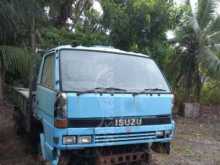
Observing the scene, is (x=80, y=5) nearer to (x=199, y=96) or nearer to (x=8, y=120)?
(x=199, y=96)

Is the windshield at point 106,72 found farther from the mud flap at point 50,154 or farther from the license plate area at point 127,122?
the mud flap at point 50,154

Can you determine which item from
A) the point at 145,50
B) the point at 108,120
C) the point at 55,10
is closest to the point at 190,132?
the point at 145,50

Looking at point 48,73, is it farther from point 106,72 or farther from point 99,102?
point 99,102

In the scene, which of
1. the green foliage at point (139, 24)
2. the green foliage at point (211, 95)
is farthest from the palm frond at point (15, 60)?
the green foliage at point (211, 95)

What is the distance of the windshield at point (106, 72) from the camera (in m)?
4.90

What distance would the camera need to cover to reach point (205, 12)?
44.7 feet

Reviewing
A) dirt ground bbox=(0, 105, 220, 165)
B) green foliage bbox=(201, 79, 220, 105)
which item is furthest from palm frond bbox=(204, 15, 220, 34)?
dirt ground bbox=(0, 105, 220, 165)

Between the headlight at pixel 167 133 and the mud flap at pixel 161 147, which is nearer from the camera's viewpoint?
the headlight at pixel 167 133

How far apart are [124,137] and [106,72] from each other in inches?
39.2

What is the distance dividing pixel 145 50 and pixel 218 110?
4.43m

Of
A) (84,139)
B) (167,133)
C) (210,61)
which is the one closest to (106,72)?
(84,139)

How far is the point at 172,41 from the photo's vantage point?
13.9 m

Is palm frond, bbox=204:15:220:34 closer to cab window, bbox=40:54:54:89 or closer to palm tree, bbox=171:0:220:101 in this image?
palm tree, bbox=171:0:220:101

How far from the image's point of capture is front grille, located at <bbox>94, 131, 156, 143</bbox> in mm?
4723
